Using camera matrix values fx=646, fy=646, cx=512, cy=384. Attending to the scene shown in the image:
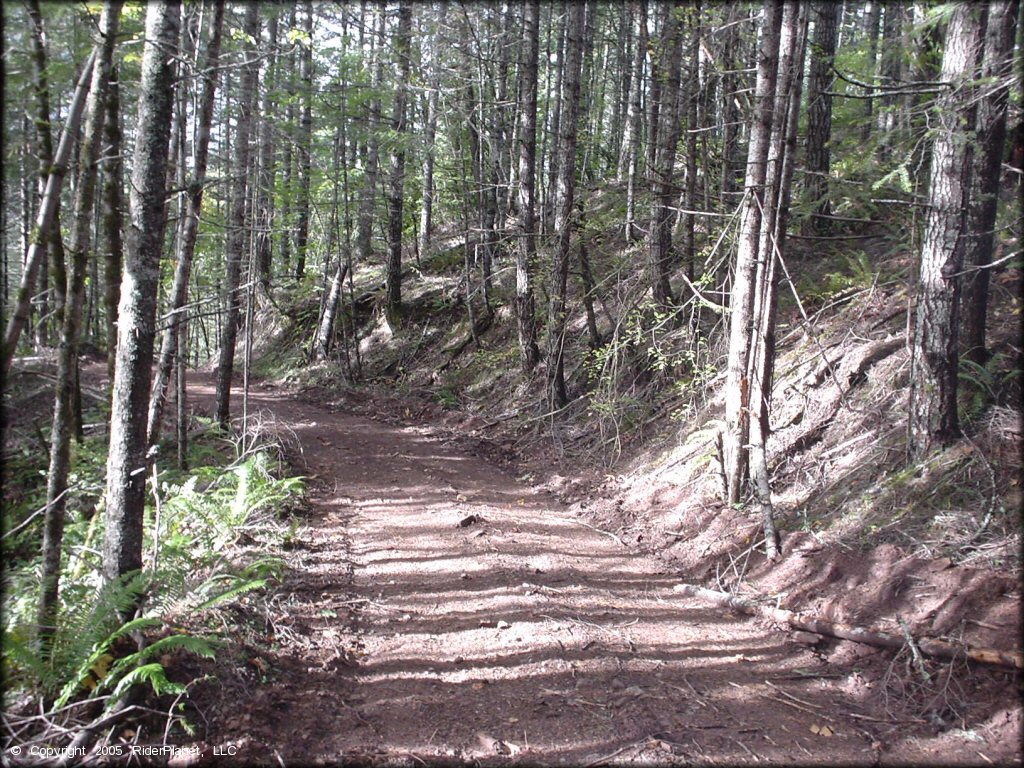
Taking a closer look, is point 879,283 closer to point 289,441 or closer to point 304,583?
point 304,583

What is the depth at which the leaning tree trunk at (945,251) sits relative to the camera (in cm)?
557

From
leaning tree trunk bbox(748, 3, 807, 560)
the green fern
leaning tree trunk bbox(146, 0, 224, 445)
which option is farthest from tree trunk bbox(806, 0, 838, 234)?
the green fern

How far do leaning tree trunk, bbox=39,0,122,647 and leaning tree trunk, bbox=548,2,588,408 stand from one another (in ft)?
24.2

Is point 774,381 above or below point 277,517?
above

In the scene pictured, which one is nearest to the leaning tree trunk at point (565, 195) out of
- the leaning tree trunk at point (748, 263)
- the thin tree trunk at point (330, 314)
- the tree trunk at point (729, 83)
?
the tree trunk at point (729, 83)

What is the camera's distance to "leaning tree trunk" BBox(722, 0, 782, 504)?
6699 millimetres

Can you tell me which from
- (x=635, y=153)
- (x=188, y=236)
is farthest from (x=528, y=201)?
(x=188, y=236)

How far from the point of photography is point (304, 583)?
18.5 feet

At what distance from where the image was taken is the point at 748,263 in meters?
6.84

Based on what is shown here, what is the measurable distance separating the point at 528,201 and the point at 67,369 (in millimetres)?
8995

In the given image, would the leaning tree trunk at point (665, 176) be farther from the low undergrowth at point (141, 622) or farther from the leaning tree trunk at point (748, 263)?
the low undergrowth at point (141, 622)

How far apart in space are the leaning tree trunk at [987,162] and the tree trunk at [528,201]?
22.4 feet

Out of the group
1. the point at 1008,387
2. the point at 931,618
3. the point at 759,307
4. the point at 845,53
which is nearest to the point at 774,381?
the point at 759,307

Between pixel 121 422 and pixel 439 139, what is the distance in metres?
17.6
